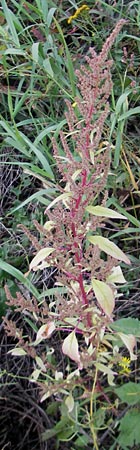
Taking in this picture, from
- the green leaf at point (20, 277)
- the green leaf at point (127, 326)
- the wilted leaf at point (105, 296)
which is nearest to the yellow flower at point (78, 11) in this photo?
the green leaf at point (20, 277)

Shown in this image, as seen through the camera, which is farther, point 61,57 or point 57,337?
point 61,57

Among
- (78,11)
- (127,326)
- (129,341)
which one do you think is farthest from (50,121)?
(129,341)

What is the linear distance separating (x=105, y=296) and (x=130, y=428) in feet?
1.03

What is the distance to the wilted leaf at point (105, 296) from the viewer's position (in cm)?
120

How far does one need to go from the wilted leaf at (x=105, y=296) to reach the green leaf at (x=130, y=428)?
0.97 feet

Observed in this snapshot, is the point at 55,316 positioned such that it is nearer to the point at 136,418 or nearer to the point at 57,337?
the point at 136,418

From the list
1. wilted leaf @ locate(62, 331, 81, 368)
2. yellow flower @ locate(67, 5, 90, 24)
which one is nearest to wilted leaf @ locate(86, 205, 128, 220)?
wilted leaf @ locate(62, 331, 81, 368)

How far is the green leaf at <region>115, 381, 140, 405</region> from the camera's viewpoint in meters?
1.37

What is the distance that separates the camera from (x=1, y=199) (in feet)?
7.05

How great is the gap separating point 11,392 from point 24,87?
1.01m

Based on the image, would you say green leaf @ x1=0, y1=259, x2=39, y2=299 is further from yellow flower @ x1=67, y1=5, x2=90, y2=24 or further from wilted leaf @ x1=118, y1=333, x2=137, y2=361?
yellow flower @ x1=67, y1=5, x2=90, y2=24

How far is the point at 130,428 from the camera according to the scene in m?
1.37

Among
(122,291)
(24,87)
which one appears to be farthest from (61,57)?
(122,291)

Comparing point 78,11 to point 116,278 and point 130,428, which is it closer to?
point 116,278
